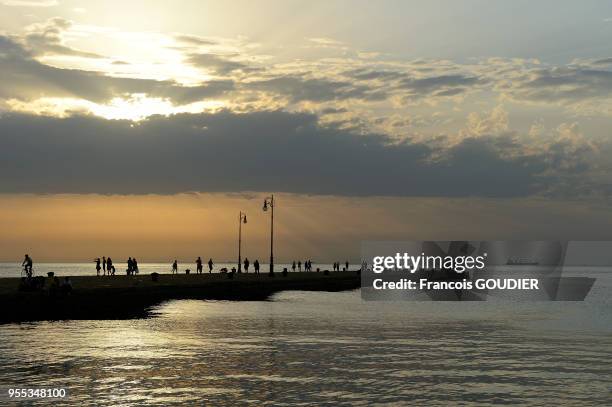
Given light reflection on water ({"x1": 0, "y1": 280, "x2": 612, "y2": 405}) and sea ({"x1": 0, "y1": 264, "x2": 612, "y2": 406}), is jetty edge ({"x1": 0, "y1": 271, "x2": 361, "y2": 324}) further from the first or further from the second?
light reflection on water ({"x1": 0, "y1": 280, "x2": 612, "y2": 405})

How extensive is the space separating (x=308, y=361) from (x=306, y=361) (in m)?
0.08

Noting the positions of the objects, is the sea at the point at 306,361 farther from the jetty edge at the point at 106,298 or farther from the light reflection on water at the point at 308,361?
the jetty edge at the point at 106,298

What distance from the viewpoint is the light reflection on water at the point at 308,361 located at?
23375mm

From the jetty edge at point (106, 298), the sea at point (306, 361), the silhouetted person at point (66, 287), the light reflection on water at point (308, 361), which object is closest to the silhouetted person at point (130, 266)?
the jetty edge at point (106, 298)

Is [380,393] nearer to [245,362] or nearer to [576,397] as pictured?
[576,397]

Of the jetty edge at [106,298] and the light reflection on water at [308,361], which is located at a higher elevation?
the jetty edge at [106,298]

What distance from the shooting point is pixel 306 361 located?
101 feet

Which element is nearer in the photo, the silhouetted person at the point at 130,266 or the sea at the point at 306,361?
the sea at the point at 306,361

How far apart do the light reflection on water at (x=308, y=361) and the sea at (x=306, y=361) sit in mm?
56

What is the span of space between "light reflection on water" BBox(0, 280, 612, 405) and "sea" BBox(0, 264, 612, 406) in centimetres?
6

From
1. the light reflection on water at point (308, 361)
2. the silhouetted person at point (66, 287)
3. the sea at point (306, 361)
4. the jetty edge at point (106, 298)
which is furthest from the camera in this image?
A: the silhouetted person at point (66, 287)

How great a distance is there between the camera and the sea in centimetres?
2312

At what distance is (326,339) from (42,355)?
14.8 m

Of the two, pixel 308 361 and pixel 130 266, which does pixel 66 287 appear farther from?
pixel 130 266
